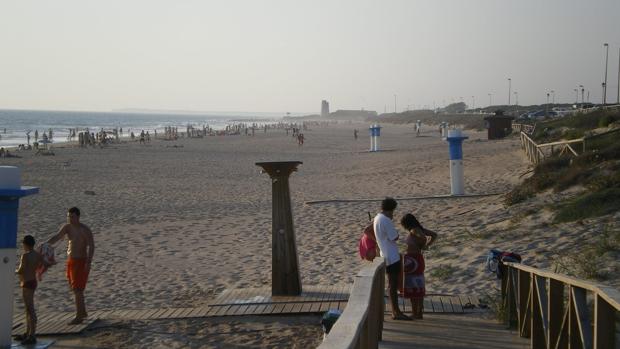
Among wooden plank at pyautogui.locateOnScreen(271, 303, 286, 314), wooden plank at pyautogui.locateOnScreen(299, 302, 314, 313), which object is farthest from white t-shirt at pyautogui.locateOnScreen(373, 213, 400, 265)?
wooden plank at pyautogui.locateOnScreen(271, 303, 286, 314)

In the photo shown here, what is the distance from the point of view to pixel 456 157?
15.7 metres

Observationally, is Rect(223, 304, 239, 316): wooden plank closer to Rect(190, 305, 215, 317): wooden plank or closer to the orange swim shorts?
Rect(190, 305, 215, 317): wooden plank

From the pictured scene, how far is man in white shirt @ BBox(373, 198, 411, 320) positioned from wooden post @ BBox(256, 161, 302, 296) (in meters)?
1.53

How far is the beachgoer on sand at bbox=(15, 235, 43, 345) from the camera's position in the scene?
21.4ft

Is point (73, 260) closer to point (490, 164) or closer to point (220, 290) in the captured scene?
point (220, 290)

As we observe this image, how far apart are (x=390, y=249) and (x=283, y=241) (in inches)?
69.0

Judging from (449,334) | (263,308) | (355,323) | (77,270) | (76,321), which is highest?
(355,323)

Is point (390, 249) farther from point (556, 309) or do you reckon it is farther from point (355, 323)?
point (355, 323)

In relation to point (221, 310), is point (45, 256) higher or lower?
higher

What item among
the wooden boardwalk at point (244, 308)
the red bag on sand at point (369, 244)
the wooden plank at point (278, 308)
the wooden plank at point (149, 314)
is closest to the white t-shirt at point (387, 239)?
the red bag on sand at point (369, 244)

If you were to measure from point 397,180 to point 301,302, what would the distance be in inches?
561

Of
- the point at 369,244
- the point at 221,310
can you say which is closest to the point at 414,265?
the point at 369,244

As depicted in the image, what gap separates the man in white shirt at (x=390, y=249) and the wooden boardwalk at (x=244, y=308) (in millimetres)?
604

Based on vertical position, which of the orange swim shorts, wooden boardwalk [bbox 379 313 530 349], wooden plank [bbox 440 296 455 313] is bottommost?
wooden plank [bbox 440 296 455 313]
